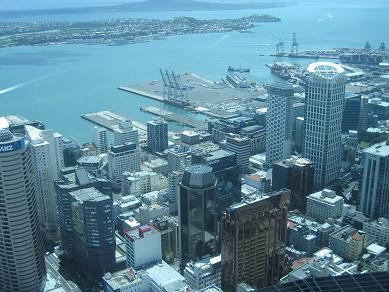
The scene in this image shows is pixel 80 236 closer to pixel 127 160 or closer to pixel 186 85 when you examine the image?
pixel 127 160

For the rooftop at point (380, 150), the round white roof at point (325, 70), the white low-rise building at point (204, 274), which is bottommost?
the white low-rise building at point (204, 274)

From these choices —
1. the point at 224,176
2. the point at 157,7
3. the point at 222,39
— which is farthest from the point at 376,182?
the point at 157,7

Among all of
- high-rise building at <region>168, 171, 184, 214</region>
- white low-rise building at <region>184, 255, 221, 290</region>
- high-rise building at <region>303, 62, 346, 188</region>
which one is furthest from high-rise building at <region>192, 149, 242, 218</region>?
high-rise building at <region>303, 62, 346, 188</region>

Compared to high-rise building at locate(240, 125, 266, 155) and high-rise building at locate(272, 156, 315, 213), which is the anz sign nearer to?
high-rise building at locate(272, 156, 315, 213)

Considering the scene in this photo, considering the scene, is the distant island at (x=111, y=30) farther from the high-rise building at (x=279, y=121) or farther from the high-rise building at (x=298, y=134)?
the high-rise building at (x=279, y=121)

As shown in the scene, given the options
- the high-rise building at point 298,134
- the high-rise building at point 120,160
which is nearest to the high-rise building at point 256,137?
the high-rise building at point 298,134
